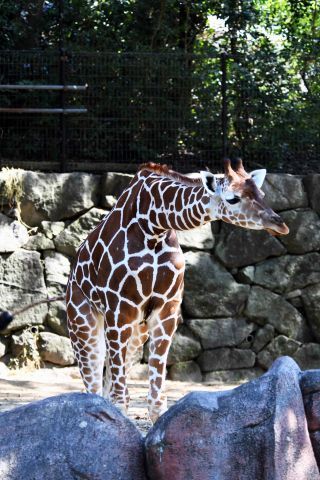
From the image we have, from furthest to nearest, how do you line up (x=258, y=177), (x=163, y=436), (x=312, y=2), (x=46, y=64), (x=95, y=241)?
(x=312, y=2), (x=46, y=64), (x=95, y=241), (x=258, y=177), (x=163, y=436)

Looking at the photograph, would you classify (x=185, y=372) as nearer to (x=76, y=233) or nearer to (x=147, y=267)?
(x=76, y=233)

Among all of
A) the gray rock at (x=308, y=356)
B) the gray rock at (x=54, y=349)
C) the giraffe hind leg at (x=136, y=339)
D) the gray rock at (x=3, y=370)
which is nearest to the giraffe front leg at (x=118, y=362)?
the giraffe hind leg at (x=136, y=339)

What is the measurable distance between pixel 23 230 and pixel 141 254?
411 centimetres

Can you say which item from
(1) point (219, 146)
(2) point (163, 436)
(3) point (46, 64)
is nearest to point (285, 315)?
(1) point (219, 146)

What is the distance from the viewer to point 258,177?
5.91m

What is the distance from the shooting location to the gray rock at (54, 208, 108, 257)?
10031 mm

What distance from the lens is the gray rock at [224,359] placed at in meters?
9.99

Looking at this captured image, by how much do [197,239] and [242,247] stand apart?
0.49 metres

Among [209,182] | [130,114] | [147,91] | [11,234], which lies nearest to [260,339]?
[11,234]

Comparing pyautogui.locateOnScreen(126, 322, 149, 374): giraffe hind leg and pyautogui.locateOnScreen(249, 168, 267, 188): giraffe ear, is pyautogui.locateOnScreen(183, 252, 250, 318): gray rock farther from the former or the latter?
pyautogui.locateOnScreen(249, 168, 267, 188): giraffe ear

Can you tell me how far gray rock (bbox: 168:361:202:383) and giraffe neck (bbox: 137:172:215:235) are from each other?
3978mm

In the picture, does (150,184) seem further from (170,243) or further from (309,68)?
(309,68)

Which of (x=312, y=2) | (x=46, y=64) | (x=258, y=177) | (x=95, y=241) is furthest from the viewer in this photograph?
(x=312, y=2)

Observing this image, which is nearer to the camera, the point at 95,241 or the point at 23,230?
the point at 95,241
